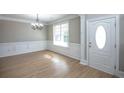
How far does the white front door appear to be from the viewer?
4.33ft

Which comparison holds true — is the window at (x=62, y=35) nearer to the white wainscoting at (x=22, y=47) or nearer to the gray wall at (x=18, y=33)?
the white wainscoting at (x=22, y=47)

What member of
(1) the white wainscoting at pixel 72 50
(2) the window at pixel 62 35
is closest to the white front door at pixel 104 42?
(1) the white wainscoting at pixel 72 50

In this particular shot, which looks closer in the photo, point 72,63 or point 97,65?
point 97,65

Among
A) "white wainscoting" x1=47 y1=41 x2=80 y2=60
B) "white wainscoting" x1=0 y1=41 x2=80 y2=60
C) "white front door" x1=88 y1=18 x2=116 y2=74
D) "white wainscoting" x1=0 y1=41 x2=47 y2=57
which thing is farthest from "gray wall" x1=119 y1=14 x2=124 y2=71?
"white wainscoting" x1=0 y1=41 x2=47 y2=57

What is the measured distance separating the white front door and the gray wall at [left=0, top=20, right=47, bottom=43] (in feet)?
6.70

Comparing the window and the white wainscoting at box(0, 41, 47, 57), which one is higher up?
the window

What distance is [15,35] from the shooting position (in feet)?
11.3

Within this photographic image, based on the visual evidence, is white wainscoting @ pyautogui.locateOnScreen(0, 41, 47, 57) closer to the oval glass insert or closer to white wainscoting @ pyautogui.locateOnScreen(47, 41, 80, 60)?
white wainscoting @ pyautogui.locateOnScreen(47, 41, 80, 60)

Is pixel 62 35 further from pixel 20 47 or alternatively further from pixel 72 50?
pixel 20 47

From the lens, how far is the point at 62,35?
91.6 inches
